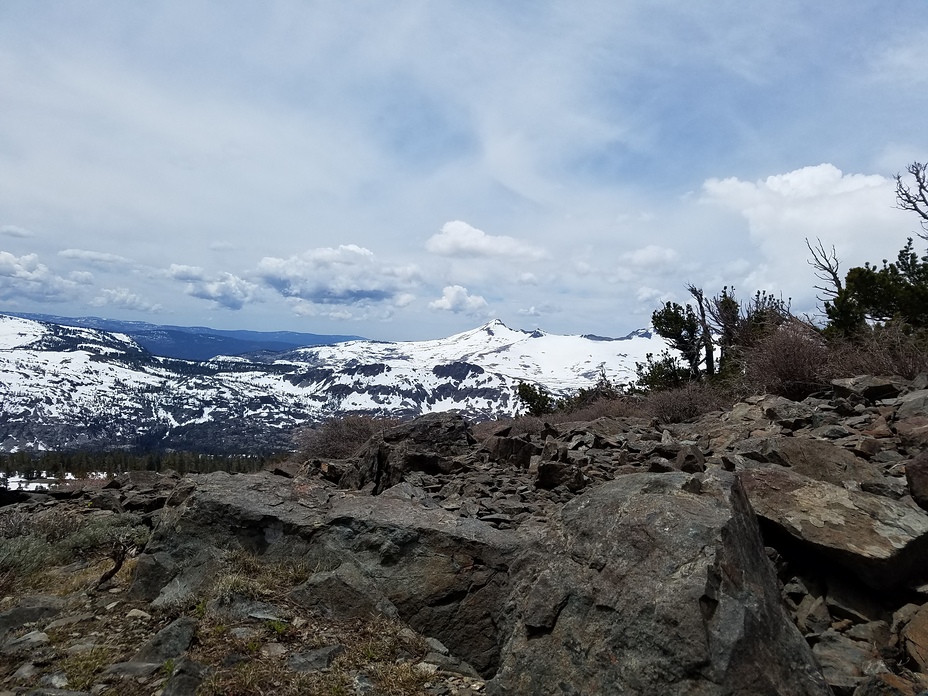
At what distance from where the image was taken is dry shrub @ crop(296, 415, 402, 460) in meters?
16.8

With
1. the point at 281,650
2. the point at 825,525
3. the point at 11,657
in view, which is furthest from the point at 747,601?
the point at 11,657

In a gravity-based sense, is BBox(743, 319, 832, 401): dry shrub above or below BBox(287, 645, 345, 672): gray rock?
above

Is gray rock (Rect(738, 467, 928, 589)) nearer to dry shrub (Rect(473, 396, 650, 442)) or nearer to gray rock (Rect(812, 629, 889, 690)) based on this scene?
gray rock (Rect(812, 629, 889, 690))

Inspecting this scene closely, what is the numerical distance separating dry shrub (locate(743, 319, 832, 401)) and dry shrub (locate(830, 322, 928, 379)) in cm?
35

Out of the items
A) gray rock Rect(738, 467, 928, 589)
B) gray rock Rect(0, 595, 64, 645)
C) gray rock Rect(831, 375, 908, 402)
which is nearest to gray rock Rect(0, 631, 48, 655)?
gray rock Rect(0, 595, 64, 645)

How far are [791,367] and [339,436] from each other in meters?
13.0

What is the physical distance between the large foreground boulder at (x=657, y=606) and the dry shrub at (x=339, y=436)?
12042 mm

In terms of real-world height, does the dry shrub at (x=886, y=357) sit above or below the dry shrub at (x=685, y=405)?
above

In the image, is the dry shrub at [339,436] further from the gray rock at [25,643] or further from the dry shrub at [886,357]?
the dry shrub at [886,357]

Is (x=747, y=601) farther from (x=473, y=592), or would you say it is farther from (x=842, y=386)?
(x=842, y=386)

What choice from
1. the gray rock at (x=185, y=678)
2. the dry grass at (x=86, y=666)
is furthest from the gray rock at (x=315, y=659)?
the dry grass at (x=86, y=666)

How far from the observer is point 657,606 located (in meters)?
4.12

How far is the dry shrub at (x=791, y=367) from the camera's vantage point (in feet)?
48.1

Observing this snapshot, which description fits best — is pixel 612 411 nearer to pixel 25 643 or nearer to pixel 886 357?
pixel 886 357
